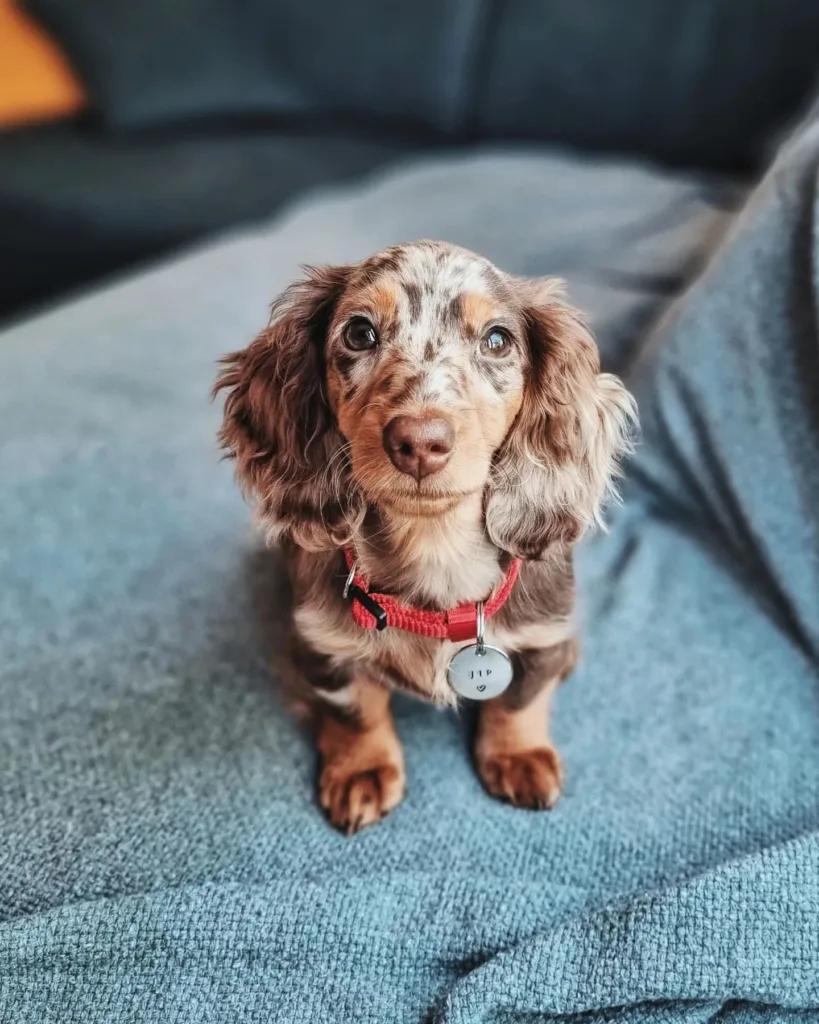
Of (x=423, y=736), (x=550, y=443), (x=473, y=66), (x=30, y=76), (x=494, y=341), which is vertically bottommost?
(x=423, y=736)

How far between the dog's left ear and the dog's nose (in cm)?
18

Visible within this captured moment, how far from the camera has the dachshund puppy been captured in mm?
1120

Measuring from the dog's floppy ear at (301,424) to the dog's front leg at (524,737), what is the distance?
38cm

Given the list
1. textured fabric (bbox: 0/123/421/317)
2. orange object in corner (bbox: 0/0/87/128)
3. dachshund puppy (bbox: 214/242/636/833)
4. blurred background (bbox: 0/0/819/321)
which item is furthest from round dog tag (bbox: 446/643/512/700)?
orange object in corner (bbox: 0/0/87/128)

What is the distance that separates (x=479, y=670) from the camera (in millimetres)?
1295

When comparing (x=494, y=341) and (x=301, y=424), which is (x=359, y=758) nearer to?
(x=301, y=424)

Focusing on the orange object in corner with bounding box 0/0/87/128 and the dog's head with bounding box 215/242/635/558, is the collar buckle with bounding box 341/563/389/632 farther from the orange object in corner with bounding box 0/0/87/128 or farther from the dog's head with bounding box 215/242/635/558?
the orange object in corner with bounding box 0/0/87/128

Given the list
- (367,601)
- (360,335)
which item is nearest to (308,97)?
(360,335)

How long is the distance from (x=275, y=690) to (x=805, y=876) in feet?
2.78

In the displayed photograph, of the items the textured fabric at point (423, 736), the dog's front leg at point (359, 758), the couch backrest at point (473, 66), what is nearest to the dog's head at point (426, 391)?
the dog's front leg at point (359, 758)

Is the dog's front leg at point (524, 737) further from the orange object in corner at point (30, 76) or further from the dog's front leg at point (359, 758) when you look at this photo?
the orange object in corner at point (30, 76)

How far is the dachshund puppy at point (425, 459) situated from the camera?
1.12m

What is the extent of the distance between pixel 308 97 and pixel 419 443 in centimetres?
331

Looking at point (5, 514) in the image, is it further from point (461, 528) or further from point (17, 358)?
point (461, 528)
